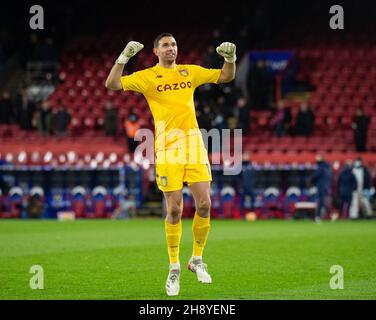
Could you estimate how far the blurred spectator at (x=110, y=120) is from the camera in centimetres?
3084

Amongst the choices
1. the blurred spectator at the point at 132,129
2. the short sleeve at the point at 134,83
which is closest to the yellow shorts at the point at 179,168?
the short sleeve at the point at 134,83

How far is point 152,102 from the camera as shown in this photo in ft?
35.5

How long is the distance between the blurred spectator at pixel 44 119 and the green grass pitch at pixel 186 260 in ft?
29.8

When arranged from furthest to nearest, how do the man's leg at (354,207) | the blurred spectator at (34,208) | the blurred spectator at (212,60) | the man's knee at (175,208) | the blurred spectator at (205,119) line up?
the blurred spectator at (212,60) → the blurred spectator at (205,119) → the blurred spectator at (34,208) → the man's leg at (354,207) → the man's knee at (175,208)

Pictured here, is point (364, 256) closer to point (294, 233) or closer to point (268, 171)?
point (294, 233)

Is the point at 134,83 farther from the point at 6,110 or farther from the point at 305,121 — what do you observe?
the point at 6,110

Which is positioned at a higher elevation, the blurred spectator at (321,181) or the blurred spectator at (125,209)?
the blurred spectator at (321,181)

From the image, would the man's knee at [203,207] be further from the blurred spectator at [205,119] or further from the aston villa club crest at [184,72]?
the blurred spectator at [205,119]

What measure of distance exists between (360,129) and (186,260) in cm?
1626

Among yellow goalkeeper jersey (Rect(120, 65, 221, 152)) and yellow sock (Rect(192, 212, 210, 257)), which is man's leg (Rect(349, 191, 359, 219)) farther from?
yellow goalkeeper jersey (Rect(120, 65, 221, 152))

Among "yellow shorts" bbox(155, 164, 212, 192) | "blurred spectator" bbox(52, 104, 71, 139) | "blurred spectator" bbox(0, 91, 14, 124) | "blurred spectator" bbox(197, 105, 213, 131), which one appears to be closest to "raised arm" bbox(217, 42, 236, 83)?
"yellow shorts" bbox(155, 164, 212, 192)
